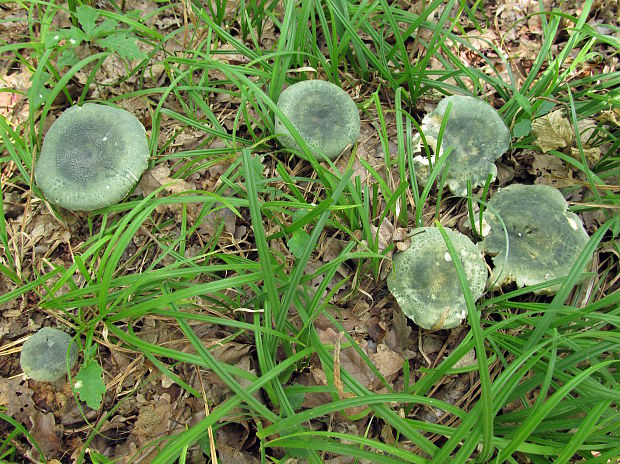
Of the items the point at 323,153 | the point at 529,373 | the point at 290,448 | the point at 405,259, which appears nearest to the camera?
the point at 290,448

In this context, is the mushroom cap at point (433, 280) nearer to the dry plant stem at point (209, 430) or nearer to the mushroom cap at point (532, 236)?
the mushroom cap at point (532, 236)

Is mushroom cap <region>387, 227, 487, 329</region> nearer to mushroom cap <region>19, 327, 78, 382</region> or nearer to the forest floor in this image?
the forest floor

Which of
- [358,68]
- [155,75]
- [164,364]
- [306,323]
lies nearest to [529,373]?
[306,323]

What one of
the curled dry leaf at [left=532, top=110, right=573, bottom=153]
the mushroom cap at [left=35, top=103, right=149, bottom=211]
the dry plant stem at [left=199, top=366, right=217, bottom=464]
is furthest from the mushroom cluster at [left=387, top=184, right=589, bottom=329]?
the mushroom cap at [left=35, top=103, right=149, bottom=211]

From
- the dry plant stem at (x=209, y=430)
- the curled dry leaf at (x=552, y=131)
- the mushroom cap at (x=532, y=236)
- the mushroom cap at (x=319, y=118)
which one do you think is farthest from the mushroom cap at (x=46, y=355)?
the curled dry leaf at (x=552, y=131)

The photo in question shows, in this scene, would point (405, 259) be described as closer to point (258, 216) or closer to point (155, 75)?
point (258, 216)
